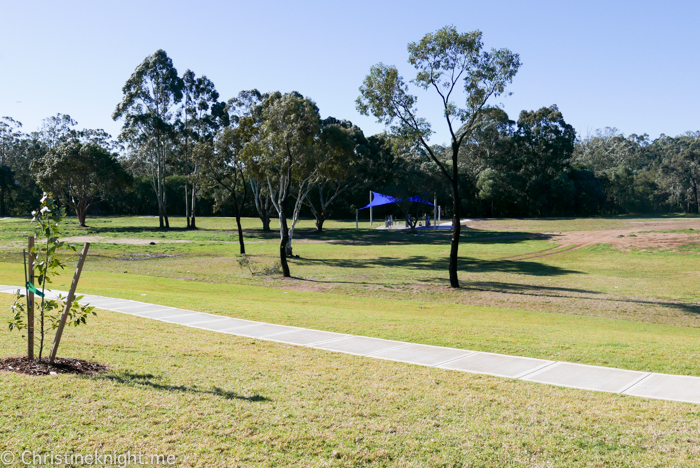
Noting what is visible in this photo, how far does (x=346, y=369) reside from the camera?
7.37 meters

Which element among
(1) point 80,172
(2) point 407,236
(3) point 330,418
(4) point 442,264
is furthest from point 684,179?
(3) point 330,418

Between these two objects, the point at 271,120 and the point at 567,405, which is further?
the point at 271,120

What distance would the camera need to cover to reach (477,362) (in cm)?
802

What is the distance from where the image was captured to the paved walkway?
268 inches

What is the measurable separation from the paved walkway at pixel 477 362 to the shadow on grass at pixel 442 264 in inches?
745

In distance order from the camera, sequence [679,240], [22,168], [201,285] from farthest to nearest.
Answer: [22,168], [679,240], [201,285]

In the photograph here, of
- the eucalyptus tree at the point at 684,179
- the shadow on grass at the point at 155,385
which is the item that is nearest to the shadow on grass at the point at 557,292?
the shadow on grass at the point at 155,385

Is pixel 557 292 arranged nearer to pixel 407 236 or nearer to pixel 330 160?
pixel 330 160

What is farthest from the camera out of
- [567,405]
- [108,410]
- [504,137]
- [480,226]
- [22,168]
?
[22,168]

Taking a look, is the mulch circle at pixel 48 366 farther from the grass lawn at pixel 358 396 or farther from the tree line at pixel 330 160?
the tree line at pixel 330 160

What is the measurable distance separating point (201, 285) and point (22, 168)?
83.4 meters

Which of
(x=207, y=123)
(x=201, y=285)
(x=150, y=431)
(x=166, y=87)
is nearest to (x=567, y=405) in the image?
(x=150, y=431)

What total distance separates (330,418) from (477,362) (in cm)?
335

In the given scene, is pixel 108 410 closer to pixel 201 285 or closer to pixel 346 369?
pixel 346 369
